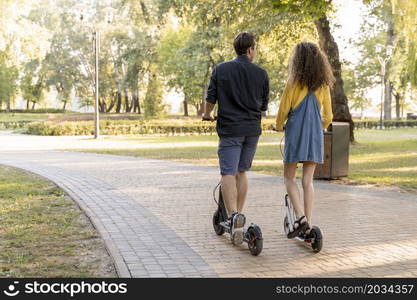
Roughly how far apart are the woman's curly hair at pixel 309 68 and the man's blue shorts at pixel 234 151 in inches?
27.0

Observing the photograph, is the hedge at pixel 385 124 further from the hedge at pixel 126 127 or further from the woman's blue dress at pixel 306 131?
the woman's blue dress at pixel 306 131

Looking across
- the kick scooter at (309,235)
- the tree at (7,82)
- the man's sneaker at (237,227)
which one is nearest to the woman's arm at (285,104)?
the kick scooter at (309,235)

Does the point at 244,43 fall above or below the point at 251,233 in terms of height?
above

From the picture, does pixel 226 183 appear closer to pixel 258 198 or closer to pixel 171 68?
pixel 258 198

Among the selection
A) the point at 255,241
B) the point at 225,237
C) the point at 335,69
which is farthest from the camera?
the point at 335,69

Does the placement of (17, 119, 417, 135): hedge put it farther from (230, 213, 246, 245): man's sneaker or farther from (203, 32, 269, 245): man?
(230, 213, 246, 245): man's sneaker

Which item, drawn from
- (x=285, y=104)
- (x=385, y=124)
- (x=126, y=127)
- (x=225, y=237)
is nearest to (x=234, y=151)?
(x=285, y=104)

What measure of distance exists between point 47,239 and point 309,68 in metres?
3.06

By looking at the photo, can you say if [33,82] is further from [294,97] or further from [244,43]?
[294,97]

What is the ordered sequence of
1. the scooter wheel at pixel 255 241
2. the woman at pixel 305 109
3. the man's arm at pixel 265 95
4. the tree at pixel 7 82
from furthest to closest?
the tree at pixel 7 82 < the man's arm at pixel 265 95 < the woman at pixel 305 109 < the scooter wheel at pixel 255 241

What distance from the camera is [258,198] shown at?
883 cm

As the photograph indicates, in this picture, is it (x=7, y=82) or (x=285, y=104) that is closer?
(x=285, y=104)

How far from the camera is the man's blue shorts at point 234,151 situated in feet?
18.0

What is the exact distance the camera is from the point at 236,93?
17.9 ft
